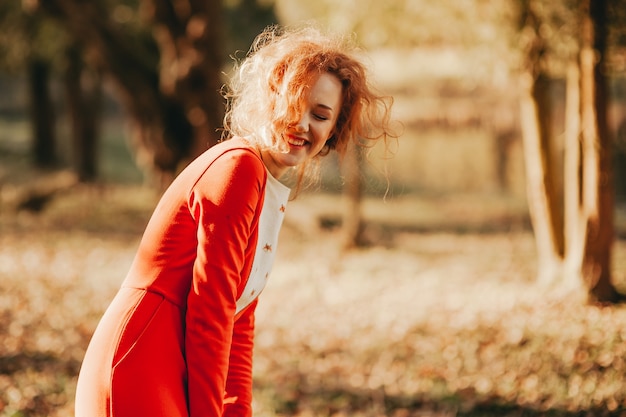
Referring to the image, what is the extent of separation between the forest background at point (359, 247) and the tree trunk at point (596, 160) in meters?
0.06

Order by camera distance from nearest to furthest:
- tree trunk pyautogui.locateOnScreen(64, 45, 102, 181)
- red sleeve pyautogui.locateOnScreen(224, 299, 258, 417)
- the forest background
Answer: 1. red sleeve pyautogui.locateOnScreen(224, 299, 258, 417)
2. the forest background
3. tree trunk pyautogui.locateOnScreen(64, 45, 102, 181)

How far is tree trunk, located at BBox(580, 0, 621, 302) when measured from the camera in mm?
6832

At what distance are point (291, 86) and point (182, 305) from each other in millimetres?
687

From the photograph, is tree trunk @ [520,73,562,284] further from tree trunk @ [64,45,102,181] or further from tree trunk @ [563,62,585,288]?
tree trunk @ [64,45,102,181]

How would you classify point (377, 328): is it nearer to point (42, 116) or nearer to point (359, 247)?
point (359, 247)

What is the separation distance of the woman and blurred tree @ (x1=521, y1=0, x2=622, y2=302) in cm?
557

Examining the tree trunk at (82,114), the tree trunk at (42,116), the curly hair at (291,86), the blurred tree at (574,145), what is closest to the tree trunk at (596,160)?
the blurred tree at (574,145)

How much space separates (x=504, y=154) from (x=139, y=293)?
71.2 ft

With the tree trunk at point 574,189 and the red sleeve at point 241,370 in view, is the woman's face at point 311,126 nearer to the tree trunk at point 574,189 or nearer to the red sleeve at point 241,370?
the red sleeve at point 241,370

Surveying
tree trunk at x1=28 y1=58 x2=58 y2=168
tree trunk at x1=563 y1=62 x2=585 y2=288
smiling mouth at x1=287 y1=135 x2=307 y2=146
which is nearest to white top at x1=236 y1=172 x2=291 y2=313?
smiling mouth at x1=287 y1=135 x2=307 y2=146

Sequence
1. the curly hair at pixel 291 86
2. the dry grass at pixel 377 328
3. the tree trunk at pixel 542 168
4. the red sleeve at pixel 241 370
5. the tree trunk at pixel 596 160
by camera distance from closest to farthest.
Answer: the curly hair at pixel 291 86 < the red sleeve at pixel 241 370 < the dry grass at pixel 377 328 < the tree trunk at pixel 596 160 < the tree trunk at pixel 542 168

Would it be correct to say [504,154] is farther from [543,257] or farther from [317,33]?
[317,33]

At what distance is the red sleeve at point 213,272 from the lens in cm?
182

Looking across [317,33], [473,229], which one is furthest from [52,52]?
[317,33]
